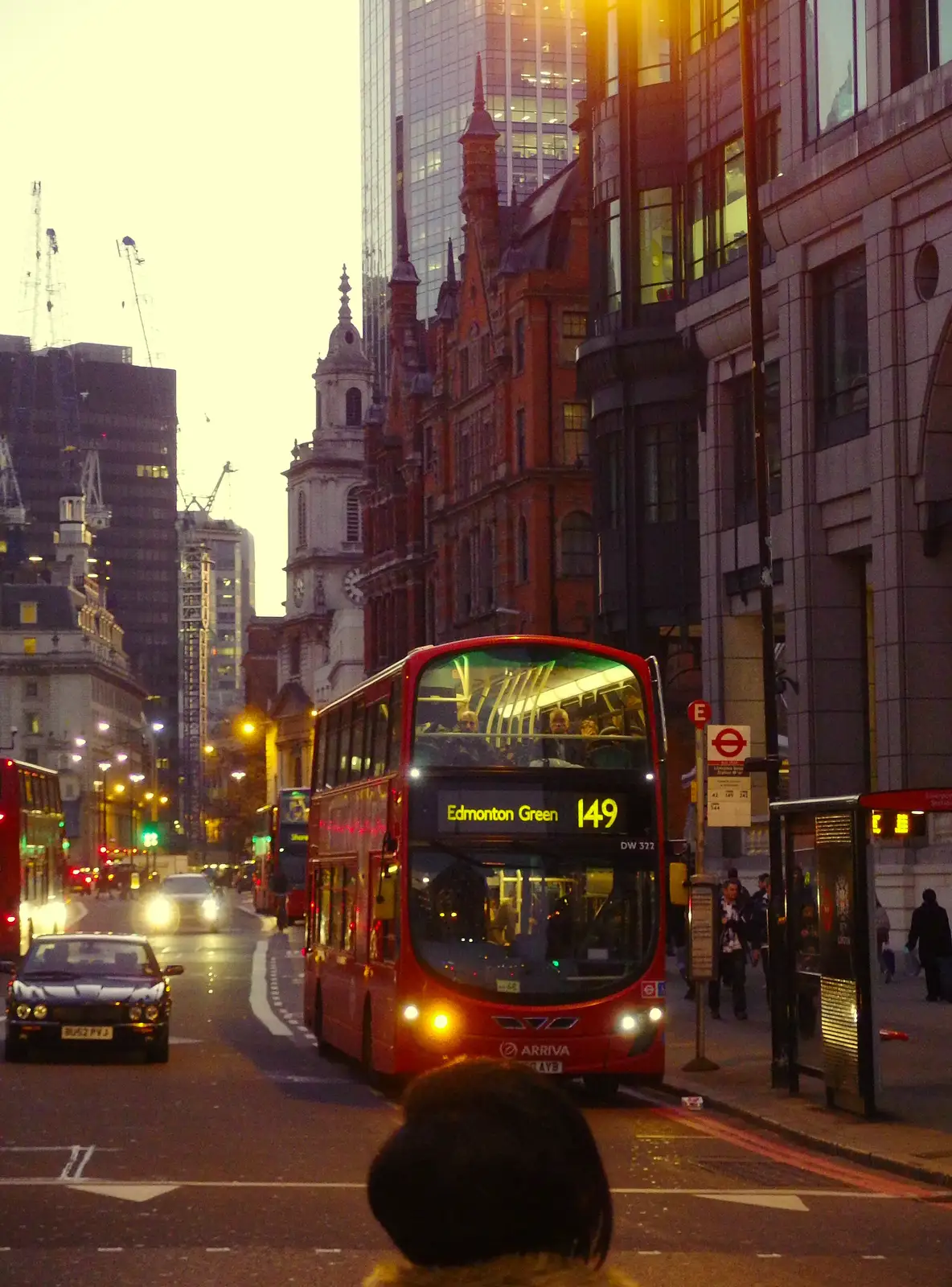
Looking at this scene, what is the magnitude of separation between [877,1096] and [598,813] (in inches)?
140

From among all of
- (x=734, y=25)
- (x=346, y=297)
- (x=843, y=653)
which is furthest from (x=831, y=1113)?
(x=346, y=297)

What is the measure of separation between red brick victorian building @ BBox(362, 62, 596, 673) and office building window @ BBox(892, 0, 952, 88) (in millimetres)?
30681

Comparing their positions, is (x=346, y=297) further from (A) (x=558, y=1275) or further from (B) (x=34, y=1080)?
(A) (x=558, y=1275)

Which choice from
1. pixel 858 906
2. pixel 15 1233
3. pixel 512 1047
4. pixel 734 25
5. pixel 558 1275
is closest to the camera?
pixel 558 1275

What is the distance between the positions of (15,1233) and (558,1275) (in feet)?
32.4

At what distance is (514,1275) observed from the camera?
324 cm

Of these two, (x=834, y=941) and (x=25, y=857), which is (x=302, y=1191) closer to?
(x=834, y=941)

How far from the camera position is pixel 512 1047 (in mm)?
20469

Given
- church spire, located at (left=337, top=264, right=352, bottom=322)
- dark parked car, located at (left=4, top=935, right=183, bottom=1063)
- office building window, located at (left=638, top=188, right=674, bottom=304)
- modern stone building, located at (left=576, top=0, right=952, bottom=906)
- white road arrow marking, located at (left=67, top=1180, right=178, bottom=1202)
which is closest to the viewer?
white road arrow marking, located at (left=67, top=1180, right=178, bottom=1202)

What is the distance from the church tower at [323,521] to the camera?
15125 cm

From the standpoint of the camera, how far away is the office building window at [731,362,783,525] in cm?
4359

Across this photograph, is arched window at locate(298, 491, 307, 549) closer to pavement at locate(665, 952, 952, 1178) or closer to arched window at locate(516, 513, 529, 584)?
arched window at locate(516, 513, 529, 584)

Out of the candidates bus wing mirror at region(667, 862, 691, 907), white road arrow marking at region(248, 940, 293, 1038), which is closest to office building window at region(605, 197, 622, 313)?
white road arrow marking at region(248, 940, 293, 1038)

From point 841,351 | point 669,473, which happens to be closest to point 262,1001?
point 841,351
